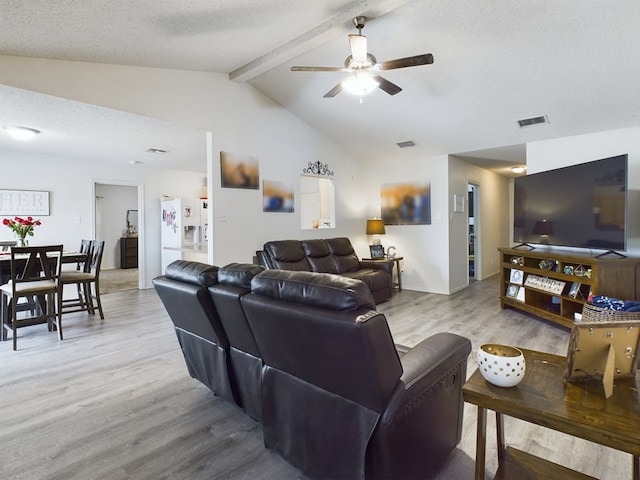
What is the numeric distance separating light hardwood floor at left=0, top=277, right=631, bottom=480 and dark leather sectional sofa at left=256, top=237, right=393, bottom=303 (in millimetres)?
1294

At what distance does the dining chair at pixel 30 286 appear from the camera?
323 cm

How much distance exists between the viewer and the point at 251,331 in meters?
1.66

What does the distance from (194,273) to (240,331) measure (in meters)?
0.46

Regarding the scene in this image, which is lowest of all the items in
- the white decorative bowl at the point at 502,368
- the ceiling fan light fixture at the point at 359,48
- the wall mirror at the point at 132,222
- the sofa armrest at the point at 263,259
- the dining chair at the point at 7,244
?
the white decorative bowl at the point at 502,368

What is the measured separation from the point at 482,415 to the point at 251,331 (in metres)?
1.05

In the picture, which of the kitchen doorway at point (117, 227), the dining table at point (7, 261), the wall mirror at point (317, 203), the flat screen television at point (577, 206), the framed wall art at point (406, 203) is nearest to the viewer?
the flat screen television at point (577, 206)

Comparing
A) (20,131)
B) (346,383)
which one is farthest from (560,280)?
(20,131)

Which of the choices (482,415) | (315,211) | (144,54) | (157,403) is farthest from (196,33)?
(315,211)

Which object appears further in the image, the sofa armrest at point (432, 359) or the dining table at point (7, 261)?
the dining table at point (7, 261)

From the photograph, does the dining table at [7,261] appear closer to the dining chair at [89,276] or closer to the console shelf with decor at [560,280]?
the dining chair at [89,276]

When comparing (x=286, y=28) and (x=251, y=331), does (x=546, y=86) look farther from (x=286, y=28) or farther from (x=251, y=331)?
(x=251, y=331)

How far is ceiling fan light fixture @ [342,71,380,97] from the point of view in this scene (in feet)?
9.37

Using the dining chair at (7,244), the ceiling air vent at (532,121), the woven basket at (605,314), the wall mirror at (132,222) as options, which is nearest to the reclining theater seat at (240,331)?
the woven basket at (605,314)

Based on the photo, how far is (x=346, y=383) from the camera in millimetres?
1241
